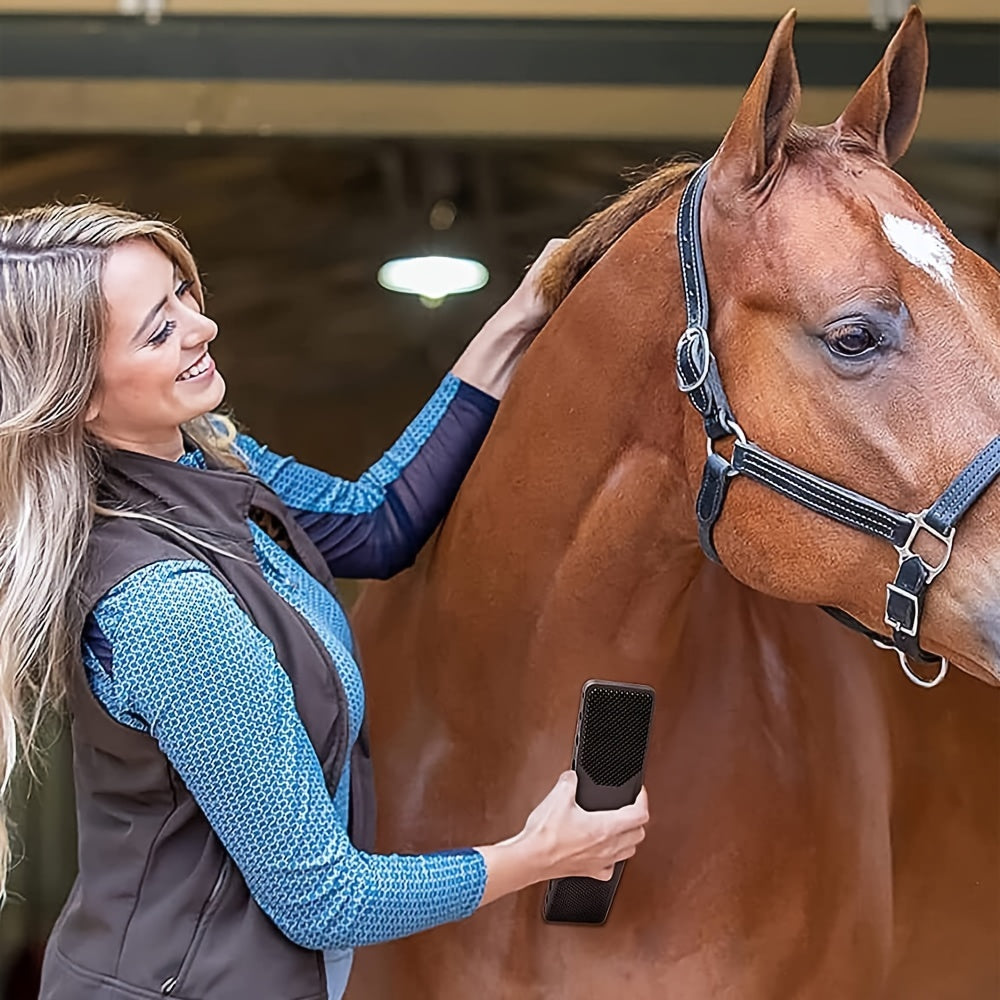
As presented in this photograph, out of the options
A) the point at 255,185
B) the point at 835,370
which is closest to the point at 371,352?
the point at 255,185

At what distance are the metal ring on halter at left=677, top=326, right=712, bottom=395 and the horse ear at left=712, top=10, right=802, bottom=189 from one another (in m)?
0.11

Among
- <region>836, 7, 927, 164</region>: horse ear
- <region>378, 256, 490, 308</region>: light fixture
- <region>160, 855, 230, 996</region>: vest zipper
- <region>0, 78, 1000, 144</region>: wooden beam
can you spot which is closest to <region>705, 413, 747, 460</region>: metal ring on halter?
<region>836, 7, 927, 164</region>: horse ear

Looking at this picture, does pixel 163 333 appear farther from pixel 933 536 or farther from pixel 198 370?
pixel 933 536

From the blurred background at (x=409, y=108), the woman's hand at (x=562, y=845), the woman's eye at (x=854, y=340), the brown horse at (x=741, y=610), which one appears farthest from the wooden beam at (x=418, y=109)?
the woman's hand at (x=562, y=845)

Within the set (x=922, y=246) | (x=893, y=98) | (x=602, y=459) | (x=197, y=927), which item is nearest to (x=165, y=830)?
(x=197, y=927)

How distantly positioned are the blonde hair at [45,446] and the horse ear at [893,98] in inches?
22.5

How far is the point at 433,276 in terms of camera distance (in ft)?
12.5

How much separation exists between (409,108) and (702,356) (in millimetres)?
1543

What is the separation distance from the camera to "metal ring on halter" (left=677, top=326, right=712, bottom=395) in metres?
0.97

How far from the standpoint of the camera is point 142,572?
0.91 metres

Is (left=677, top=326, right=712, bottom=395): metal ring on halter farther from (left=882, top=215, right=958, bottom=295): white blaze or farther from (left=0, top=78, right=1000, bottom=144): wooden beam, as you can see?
(left=0, top=78, right=1000, bottom=144): wooden beam

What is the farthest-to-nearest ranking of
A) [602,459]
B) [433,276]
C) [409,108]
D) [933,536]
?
1. [433,276]
2. [409,108]
3. [602,459]
4. [933,536]

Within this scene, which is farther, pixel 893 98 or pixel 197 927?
pixel 893 98

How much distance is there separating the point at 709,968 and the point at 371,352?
3.54 meters
